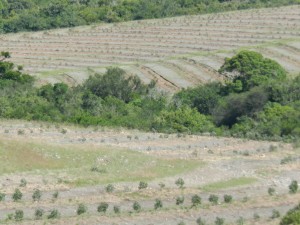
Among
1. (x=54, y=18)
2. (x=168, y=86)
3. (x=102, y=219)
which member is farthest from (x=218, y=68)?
(x=102, y=219)

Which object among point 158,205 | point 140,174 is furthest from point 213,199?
point 140,174

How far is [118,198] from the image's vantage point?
95.9 feet

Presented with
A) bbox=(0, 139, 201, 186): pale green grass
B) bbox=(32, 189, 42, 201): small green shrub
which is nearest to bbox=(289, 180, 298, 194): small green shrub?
bbox=(0, 139, 201, 186): pale green grass

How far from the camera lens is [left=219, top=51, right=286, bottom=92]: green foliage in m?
56.3

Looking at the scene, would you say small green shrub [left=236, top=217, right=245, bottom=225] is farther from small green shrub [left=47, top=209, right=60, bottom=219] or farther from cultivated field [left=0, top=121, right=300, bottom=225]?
small green shrub [left=47, top=209, right=60, bottom=219]

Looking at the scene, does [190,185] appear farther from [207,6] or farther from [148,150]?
[207,6]

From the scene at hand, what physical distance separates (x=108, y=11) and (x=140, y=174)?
2462 inches

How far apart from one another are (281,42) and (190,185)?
43.5m

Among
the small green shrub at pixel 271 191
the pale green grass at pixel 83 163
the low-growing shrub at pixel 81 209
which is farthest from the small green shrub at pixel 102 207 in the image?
the small green shrub at pixel 271 191

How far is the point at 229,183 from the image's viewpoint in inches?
1265

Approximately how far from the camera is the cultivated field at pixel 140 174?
90.5 ft

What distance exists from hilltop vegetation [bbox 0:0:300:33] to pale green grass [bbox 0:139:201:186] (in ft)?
180

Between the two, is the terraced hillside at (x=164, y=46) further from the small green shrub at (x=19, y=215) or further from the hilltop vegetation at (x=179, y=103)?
the small green shrub at (x=19, y=215)

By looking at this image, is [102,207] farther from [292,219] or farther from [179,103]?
[179,103]
